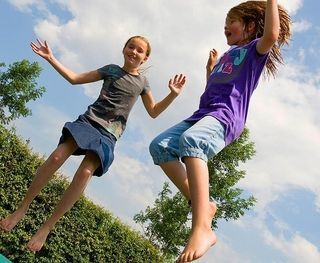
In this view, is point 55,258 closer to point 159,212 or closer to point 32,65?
point 159,212

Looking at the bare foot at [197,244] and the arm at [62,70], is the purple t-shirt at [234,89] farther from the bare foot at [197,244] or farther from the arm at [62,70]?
the arm at [62,70]

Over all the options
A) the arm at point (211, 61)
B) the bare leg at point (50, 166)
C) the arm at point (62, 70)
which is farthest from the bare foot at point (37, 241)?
the arm at point (211, 61)

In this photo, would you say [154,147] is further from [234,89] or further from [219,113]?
[234,89]

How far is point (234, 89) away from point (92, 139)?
→ 145 centimetres

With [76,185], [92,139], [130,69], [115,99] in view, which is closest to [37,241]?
[76,185]

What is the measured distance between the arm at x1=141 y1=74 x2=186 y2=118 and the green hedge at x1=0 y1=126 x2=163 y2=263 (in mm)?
3072

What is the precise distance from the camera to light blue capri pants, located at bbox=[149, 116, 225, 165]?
3.13 meters

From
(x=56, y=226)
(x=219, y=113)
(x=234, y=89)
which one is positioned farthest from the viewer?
(x=56, y=226)

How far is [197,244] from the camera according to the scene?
112 inches

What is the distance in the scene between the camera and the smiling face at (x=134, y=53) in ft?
16.1

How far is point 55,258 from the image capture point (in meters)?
8.05

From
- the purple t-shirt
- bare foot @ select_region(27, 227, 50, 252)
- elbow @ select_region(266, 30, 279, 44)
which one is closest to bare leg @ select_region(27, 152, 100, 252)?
bare foot @ select_region(27, 227, 50, 252)

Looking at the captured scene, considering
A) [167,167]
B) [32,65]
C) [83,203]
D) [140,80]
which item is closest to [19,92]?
[32,65]

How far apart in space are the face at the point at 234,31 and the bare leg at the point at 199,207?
1.18 metres
